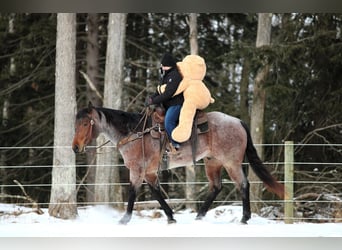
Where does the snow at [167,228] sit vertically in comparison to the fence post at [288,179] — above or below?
below

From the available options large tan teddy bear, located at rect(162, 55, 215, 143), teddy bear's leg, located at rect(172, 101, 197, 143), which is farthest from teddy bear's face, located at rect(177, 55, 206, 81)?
teddy bear's leg, located at rect(172, 101, 197, 143)

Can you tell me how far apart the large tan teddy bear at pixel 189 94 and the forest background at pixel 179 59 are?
1.91 metres

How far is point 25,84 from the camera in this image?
9070 millimetres

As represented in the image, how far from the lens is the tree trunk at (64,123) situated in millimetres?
6441

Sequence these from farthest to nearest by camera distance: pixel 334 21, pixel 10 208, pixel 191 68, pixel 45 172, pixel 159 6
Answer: pixel 45 172, pixel 334 21, pixel 10 208, pixel 159 6, pixel 191 68

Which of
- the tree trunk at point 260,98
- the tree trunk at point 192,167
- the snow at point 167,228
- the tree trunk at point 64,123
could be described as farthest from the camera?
the tree trunk at point 192,167

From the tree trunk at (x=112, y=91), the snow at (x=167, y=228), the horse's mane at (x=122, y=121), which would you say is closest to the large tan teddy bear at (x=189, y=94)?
the horse's mane at (x=122, y=121)

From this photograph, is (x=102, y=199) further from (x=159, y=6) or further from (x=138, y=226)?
(x=159, y=6)

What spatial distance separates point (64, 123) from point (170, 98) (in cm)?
175

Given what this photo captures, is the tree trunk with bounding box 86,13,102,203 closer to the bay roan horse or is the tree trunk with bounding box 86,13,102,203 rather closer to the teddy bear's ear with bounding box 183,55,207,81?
the bay roan horse

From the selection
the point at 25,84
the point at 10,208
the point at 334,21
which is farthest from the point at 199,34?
the point at 10,208

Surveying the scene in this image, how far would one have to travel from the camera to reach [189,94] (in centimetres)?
524

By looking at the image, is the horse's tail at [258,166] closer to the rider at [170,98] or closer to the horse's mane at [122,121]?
the rider at [170,98]

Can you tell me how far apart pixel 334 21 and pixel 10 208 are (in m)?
5.14
